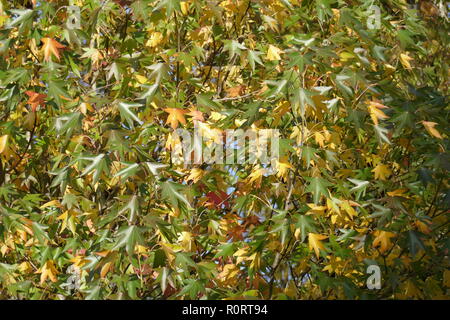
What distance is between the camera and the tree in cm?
356

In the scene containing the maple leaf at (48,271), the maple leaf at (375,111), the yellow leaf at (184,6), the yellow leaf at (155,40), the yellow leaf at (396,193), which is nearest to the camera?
the yellow leaf at (396,193)

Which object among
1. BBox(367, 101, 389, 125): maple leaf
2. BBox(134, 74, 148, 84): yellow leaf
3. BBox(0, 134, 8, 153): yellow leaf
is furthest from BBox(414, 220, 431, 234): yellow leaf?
BBox(0, 134, 8, 153): yellow leaf

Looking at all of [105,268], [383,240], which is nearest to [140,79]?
[105,268]

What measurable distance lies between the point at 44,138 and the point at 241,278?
150 cm

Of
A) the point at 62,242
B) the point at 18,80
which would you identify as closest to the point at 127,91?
the point at 18,80

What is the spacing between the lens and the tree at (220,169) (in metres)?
3.56

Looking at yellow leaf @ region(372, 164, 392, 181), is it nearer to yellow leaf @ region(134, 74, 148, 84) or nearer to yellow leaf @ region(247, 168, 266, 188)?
yellow leaf @ region(247, 168, 266, 188)

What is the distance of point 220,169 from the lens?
4.19 metres

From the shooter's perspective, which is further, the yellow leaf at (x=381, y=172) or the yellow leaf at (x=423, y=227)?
the yellow leaf at (x=381, y=172)

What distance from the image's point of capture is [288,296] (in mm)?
3729

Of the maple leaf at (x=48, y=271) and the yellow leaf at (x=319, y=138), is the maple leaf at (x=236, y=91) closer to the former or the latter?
the yellow leaf at (x=319, y=138)

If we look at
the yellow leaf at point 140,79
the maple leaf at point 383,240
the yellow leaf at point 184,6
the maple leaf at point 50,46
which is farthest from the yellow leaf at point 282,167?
the maple leaf at point 50,46
